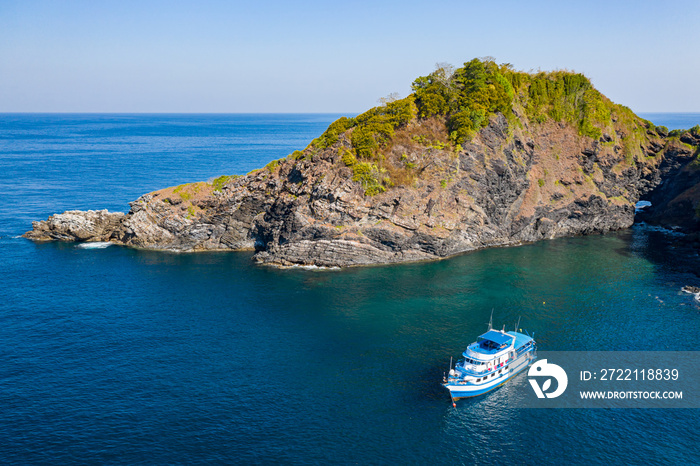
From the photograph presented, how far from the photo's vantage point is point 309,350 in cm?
7150

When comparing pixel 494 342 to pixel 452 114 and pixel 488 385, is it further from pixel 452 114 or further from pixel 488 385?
pixel 452 114

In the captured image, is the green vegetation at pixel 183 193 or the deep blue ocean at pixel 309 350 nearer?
the deep blue ocean at pixel 309 350

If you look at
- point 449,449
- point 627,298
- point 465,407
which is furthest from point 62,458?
point 627,298

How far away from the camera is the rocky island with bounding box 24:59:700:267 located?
371 feet

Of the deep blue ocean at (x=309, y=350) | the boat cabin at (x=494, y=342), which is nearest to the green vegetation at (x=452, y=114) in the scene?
the deep blue ocean at (x=309, y=350)

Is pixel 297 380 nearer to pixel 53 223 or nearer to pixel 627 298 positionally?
pixel 627 298

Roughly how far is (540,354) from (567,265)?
4854 centimetres

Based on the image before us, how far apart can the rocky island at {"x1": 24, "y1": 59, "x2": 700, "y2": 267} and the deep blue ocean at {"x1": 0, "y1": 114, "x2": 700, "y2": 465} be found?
7.36 metres

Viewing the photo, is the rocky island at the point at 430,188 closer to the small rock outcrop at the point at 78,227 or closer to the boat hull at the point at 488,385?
the small rock outcrop at the point at 78,227

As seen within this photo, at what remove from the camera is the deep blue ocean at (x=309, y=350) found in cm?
5184

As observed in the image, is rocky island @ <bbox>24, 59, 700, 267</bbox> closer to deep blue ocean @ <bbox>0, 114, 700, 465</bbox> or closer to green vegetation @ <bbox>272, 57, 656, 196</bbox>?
green vegetation @ <bbox>272, 57, 656, 196</bbox>

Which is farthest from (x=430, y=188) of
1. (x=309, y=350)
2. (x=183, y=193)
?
(x=183, y=193)

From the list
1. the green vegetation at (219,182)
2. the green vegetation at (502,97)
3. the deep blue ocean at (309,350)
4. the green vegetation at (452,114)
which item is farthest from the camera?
the green vegetation at (219,182)

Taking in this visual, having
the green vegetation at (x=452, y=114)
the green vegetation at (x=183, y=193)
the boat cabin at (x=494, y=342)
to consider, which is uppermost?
the green vegetation at (x=452, y=114)
